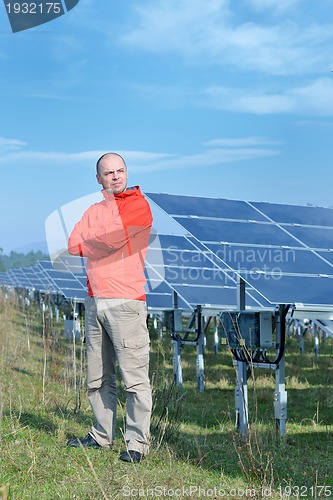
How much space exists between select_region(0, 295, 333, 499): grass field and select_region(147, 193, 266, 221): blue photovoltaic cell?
2214 mm

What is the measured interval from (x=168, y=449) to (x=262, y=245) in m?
3.29

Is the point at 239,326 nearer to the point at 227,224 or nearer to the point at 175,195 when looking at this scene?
the point at 227,224

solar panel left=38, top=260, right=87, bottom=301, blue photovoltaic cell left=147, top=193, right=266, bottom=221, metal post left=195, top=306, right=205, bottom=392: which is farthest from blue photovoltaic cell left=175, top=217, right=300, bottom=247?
solar panel left=38, top=260, right=87, bottom=301

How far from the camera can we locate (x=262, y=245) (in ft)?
24.9

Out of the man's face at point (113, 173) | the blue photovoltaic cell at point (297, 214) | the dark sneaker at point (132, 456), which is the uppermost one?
the blue photovoltaic cell at point (297, 214)

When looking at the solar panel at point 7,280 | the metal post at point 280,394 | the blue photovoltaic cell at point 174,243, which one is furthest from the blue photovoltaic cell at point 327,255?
the solar panel at point 7,280

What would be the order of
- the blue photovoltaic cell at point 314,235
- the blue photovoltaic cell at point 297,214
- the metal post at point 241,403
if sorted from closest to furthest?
the metal post at point 241,403 < the blue photovoltaic cell at point 314,235 < the blue photovoltaic cell at point 297,214

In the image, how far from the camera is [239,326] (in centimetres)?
657

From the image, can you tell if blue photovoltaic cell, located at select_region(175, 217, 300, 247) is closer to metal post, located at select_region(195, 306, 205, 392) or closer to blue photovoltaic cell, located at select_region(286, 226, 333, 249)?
blue photovoltaic cell, located at select_region(286, 226, 333, 249)

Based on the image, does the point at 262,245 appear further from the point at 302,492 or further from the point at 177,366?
the point at 302,492

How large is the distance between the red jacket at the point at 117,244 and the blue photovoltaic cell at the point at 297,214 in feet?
13.6

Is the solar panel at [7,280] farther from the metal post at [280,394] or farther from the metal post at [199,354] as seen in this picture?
the metal post at [280,394]

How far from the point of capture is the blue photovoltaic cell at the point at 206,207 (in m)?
8.35

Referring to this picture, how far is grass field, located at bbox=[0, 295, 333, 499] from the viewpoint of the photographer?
397 centimetres
